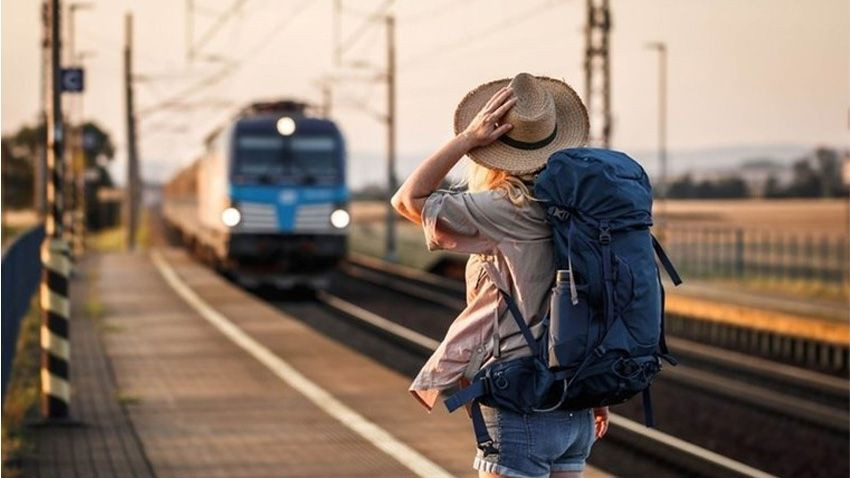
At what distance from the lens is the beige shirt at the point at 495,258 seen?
16.4 feet

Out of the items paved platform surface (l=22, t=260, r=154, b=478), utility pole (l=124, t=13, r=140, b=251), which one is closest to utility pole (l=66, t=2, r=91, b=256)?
utility pole (l=124, t=13, r=140, b=251)

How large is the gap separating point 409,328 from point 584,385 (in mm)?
22760

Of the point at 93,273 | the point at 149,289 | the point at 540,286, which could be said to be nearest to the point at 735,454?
the point at 540,286

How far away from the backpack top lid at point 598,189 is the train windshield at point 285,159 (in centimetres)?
2764

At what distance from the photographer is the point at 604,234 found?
191 inches

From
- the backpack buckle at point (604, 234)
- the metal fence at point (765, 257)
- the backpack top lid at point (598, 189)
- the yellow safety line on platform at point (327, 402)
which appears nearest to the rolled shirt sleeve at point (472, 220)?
the backpack top lid at point (598, 189)

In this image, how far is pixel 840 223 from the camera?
54.9 metres

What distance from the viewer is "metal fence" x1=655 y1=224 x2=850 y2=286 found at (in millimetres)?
36250

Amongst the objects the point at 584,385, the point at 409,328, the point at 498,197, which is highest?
the point at 498,197

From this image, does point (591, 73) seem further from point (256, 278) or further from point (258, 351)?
point (258, 351)

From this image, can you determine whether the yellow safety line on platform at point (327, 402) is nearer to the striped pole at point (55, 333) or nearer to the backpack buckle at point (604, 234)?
the striped pole at point (55, 333)

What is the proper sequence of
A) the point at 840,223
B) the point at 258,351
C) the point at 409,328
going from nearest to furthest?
1. the point at 258,351
2. the point at 409,328
3. the point at 840,223

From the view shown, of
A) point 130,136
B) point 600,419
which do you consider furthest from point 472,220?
point 130,136

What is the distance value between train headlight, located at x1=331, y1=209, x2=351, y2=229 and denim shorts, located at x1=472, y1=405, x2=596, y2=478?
27916mm
